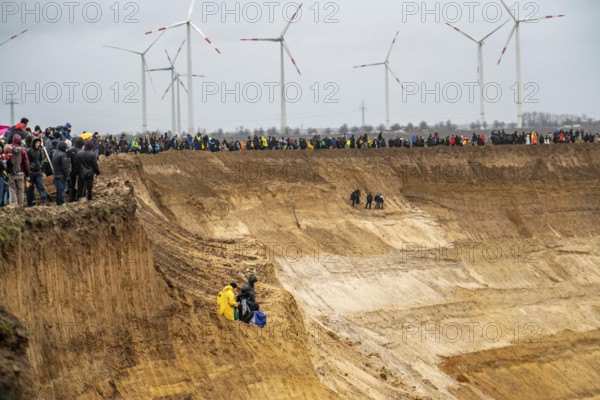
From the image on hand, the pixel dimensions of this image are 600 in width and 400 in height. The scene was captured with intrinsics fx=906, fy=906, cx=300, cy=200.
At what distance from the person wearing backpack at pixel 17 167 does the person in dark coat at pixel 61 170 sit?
65cm

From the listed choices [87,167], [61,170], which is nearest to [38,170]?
[61,170]

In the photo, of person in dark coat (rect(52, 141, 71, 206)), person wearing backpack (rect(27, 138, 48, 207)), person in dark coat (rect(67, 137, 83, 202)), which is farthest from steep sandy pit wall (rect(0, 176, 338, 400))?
person wearing backpack (rect(27, 138, 48, 207))

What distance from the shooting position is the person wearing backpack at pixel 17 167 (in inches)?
816

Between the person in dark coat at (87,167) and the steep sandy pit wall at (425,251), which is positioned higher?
the person in dark coat at (87,167)

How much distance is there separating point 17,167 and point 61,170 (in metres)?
0.98

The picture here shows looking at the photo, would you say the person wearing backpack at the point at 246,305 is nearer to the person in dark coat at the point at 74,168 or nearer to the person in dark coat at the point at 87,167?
the person in dark coat at the point at 87,167

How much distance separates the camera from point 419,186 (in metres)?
62.5

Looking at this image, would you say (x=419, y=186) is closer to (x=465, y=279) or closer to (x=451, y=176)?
(x=451, y=176)

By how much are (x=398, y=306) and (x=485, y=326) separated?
14.4 ft

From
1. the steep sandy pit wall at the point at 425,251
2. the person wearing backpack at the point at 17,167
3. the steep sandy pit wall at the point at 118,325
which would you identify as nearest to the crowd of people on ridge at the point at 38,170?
the person wearing backpack at the point at 17,167

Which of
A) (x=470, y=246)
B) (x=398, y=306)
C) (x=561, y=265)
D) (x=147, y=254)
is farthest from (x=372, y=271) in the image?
(x=147, y=254)

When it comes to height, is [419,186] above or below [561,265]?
above

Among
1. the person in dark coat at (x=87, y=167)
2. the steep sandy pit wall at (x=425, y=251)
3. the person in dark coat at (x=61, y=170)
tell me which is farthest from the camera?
the steep sandy pit wall at (x=425, y=251)

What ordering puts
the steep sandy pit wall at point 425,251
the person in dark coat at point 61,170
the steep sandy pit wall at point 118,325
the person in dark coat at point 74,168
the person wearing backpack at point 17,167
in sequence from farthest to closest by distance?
the steep sandy pit wall at point 425,251 < the person in dark coat at point 74,168 < the person in dark coat at point 61,170 < the person wearing backpack at point 17,167 < the steep sandy pit wall at point 118,325
